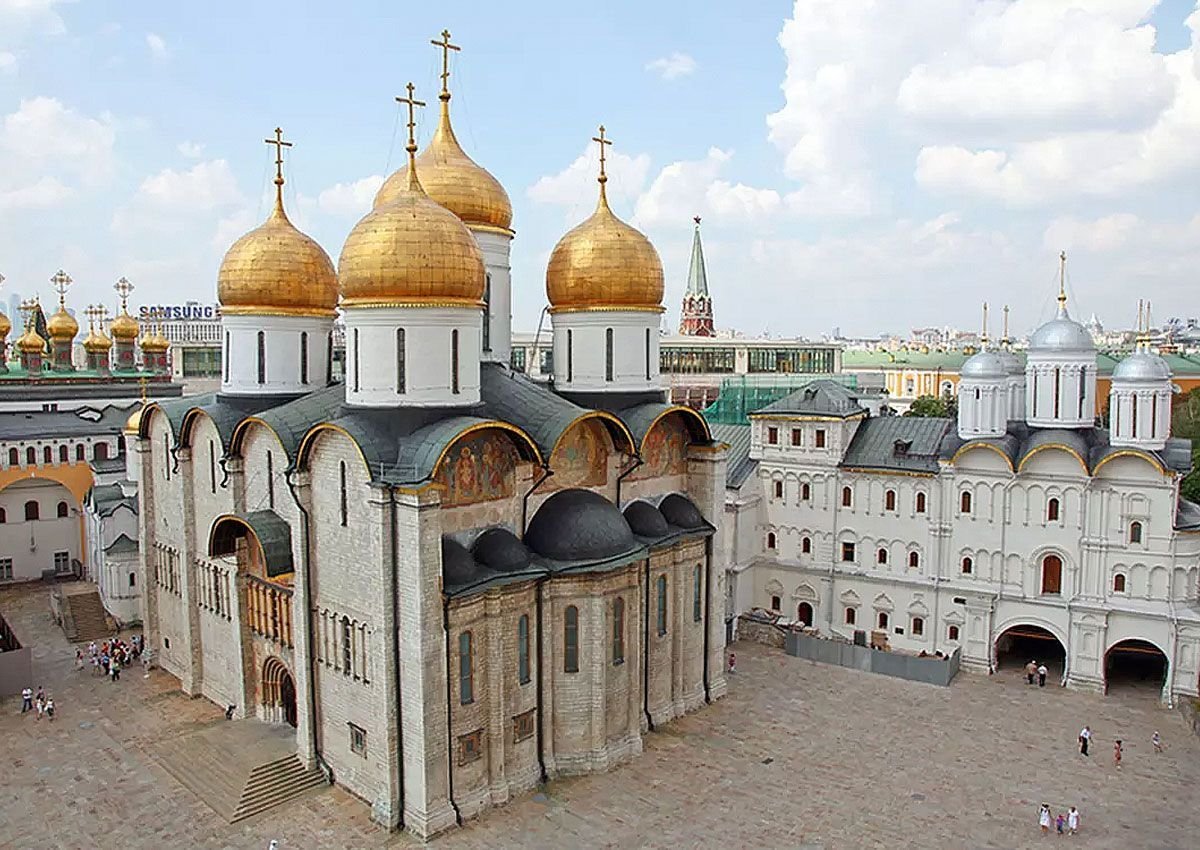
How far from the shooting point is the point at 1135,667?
83.5 feet

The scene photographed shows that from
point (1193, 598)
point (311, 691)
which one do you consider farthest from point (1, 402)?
point (1193, 598)

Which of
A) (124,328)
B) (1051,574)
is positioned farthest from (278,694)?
(124,328)

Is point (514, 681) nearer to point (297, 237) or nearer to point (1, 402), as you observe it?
point (297, 237)

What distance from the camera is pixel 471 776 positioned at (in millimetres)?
16844

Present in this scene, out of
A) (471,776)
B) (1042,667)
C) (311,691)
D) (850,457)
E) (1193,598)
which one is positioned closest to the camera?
(471,776)

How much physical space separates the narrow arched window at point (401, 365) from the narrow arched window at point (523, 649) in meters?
4.83

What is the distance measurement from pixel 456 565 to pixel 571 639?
301cm

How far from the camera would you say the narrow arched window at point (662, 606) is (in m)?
20.8

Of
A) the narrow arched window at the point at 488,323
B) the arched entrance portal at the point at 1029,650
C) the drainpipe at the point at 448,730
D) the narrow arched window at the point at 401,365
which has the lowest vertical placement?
the arched entrance portal at the point at 1029,650

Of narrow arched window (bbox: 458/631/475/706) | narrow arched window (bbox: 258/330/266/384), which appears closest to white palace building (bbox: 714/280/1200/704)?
narrow arched window (bbox: 458/631/475/706)

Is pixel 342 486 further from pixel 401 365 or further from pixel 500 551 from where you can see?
pixel 500 551

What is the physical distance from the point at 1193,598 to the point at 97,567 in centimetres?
3195

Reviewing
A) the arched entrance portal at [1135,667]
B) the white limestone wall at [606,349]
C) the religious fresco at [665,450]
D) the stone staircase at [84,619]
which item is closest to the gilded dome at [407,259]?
the white limestone wall at [606,349]

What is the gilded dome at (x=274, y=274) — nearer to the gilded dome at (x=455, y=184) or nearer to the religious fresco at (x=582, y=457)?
the gilded dome at (x=455, y=184)
